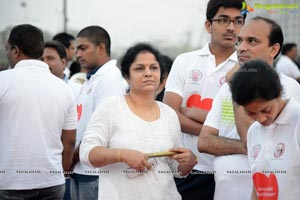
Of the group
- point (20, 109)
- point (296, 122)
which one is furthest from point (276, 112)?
point (20, 109)

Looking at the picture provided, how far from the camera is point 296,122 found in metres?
2.93

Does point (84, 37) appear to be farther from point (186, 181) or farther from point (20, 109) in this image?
point (186, 181)

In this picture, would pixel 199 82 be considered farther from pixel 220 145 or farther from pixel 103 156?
pixel 103 156

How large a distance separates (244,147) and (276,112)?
69cm

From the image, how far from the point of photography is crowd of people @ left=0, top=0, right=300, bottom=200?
298 centimetres

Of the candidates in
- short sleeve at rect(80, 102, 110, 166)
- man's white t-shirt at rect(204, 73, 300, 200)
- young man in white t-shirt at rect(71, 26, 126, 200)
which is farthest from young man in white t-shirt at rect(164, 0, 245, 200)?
short sleeve at rect(80, 102, 110, 166)

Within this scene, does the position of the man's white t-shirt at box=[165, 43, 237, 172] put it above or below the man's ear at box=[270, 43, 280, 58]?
below

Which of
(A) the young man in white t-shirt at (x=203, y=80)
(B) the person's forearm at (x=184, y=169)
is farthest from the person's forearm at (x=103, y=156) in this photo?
(A) the young man in white t-shirt at (x=203, y=80)

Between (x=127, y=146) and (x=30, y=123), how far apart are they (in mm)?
1038

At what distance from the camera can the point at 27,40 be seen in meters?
4.44

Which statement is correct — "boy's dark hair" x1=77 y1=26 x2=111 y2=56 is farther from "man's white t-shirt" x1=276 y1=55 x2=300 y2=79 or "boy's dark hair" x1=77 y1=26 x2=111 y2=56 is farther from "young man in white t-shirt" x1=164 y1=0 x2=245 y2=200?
"man's white t-shirt" x1=276 y1=55 x2=300 y2=79

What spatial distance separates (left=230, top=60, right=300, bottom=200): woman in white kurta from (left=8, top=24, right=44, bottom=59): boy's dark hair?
2.02 metres

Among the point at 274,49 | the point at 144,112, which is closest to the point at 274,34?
the point at 274,49

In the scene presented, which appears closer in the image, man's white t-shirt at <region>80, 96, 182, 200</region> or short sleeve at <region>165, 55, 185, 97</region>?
man's white t-shirt at <region>80, 96, 182, 200</region>
